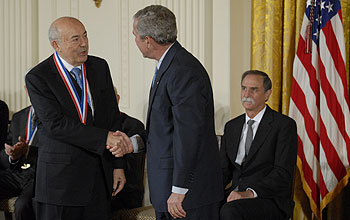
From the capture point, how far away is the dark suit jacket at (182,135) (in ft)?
10.1

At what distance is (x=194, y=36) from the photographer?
5.39 meters

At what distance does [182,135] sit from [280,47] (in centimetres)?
231

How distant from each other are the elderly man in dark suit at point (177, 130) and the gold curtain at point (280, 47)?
1.99 metres

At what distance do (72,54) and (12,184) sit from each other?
1.87m

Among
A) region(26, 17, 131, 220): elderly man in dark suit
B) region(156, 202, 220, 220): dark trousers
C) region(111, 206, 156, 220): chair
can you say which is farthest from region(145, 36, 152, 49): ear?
region(111, 206, 156, 220): chair

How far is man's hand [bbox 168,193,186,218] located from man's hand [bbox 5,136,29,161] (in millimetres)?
1950

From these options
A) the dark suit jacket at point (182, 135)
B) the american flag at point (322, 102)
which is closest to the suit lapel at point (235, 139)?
the american flag at point (322, 102)

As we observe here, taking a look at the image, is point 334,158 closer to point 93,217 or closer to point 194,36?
point 194,36

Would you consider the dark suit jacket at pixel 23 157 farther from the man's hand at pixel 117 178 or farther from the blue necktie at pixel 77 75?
the blue necktie at pixel 77 75

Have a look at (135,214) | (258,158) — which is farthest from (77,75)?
(258,158)

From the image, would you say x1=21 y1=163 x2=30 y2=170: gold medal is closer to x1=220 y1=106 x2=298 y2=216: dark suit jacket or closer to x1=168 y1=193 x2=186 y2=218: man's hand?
x1=220 y1=106 x2=298 y2=216: dark suit jacket

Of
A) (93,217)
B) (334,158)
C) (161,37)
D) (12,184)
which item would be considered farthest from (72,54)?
(334,158)

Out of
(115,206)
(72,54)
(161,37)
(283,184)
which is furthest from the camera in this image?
(115,206)

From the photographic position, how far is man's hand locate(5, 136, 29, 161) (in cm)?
483
